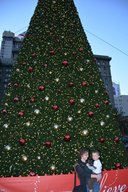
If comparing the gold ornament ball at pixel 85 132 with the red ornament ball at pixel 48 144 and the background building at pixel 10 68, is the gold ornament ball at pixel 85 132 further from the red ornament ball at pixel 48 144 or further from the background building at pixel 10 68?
the background building at pixel 10 68

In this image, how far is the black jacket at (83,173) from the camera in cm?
396

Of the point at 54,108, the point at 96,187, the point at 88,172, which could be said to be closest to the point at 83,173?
the point at 88,172

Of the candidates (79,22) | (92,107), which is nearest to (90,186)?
(92,107)

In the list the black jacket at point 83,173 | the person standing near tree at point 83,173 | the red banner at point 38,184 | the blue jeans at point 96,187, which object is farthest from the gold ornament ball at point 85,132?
the blue jeans at point 96,187

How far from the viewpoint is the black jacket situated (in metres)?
3.96

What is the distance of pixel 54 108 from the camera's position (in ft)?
16.2

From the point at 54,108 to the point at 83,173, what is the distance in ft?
5.39

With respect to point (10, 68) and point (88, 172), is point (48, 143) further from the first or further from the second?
point (10, 68)

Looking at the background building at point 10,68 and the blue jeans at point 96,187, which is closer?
the blue jeans at point 96,187

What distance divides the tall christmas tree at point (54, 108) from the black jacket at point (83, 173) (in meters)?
0.53

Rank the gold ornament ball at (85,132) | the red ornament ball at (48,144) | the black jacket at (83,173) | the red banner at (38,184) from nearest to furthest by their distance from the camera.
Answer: the black jacket at (83,173) → the red banner at (38,184) → the red ornament ball at (48,144) → the gold ornament ball at (85,132)

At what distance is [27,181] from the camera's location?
434cm

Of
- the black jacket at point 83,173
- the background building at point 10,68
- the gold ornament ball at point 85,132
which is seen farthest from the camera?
the background building at point 10,68

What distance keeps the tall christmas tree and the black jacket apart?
53 centimetres
